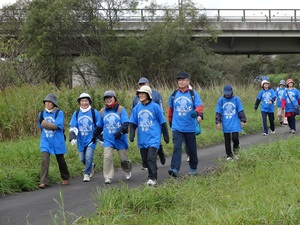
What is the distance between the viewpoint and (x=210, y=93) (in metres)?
26.7

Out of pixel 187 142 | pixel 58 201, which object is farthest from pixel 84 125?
pixel 58 201

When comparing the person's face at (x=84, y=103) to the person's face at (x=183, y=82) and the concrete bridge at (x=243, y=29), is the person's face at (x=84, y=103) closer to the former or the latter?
the person's face at (x=183, y=82)

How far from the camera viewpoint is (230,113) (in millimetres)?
11367

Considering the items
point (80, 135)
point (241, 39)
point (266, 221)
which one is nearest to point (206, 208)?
Answer: point (266, 221)

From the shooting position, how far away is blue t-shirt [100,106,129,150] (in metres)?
9.66

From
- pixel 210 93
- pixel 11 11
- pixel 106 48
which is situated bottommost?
pixel 210 93

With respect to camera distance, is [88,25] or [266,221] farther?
[88,25]

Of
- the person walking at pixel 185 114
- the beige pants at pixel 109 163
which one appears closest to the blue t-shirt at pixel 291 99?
the person walking at pixel 185 114

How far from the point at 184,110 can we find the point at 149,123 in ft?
3.01

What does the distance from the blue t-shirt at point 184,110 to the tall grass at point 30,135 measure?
2.44 metres

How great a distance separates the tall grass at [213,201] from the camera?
19.0ft

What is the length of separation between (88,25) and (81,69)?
116 inches

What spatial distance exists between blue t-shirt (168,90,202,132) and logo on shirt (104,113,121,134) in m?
1.05

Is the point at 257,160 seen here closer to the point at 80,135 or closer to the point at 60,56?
the point at 80,135
